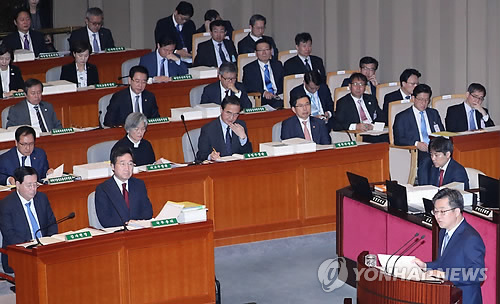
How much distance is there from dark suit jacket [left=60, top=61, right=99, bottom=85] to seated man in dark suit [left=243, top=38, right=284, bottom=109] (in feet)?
4.99

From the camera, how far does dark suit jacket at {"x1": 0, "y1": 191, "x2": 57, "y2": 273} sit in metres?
7.10

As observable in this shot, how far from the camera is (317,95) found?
1048cm

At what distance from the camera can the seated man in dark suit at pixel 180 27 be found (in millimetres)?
12289

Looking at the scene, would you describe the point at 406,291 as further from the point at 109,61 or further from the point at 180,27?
the point at 180,27

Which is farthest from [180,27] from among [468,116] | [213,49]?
[468,116]

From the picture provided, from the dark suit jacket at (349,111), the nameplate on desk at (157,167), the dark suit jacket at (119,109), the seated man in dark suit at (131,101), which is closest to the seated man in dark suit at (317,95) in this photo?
the dark suit jacket at (349,111)

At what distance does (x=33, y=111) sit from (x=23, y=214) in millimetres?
2294

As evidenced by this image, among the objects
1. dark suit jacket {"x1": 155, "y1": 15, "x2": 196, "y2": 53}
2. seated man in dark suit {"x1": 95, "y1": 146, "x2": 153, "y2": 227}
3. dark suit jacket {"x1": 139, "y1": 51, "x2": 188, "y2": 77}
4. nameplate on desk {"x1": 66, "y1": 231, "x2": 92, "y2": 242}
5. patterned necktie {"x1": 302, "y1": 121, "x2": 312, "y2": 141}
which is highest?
dark suit jacket {"x1": 155, "y1": 15, "x2": 196, "y2": 53}

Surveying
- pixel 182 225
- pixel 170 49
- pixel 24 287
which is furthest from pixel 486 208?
pixel 170 49

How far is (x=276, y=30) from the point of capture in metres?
13.5

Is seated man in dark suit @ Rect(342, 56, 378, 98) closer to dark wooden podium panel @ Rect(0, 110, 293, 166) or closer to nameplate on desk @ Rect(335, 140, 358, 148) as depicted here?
dark wooden podium panel @ Rect(0, 110, 293, 166)

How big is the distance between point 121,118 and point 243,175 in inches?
75.9

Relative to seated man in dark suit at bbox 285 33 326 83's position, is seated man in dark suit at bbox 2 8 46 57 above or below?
above

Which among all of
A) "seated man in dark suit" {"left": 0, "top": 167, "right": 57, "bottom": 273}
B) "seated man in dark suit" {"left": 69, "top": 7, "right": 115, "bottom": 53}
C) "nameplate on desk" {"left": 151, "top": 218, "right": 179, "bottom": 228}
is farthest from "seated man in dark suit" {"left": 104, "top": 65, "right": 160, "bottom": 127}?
"nameplate on desk" {"left": 151, "top": 218, "right": 179, "bottom": 228}
